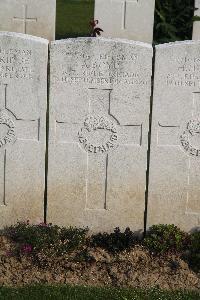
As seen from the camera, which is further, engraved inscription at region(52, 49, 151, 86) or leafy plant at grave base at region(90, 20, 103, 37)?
leafy plant at grave base at region(90, 20, 103, 37)

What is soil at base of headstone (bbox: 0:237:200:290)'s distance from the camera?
18.3ft

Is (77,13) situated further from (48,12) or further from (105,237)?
(105,237)

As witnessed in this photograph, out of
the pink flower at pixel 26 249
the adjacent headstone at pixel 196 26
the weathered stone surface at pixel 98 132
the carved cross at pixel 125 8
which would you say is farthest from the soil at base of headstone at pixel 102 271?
the adjacent headstone at pixel 196 26

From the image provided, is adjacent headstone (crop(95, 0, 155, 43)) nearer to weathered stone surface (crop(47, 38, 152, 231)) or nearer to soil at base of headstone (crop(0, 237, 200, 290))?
weathered stone surface (crop(47, 38, 152, 231))

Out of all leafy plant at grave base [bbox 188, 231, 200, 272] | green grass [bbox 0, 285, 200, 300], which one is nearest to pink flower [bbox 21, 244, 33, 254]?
green grass [bbox 0, 285, 200, 300]

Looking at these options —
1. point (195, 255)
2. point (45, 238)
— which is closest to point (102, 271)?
point (45, 238)

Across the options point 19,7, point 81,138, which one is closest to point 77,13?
point 19,7

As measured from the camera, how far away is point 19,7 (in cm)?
1134

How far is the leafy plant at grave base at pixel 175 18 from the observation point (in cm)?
1148

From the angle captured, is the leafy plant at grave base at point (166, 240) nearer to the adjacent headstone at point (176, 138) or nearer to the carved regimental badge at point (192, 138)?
the adjacent headstone at point (176, 138)

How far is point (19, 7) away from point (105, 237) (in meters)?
6.33

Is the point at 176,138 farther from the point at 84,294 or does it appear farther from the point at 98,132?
the point at 84,294

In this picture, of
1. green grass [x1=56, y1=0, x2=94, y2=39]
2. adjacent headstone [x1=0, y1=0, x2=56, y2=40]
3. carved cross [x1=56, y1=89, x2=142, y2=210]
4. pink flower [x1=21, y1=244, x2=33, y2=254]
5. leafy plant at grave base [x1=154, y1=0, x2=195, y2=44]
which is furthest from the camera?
green grass [x1=56, y1=0, x2=94, y2=39]

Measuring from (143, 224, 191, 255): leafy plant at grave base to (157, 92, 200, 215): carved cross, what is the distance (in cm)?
36
